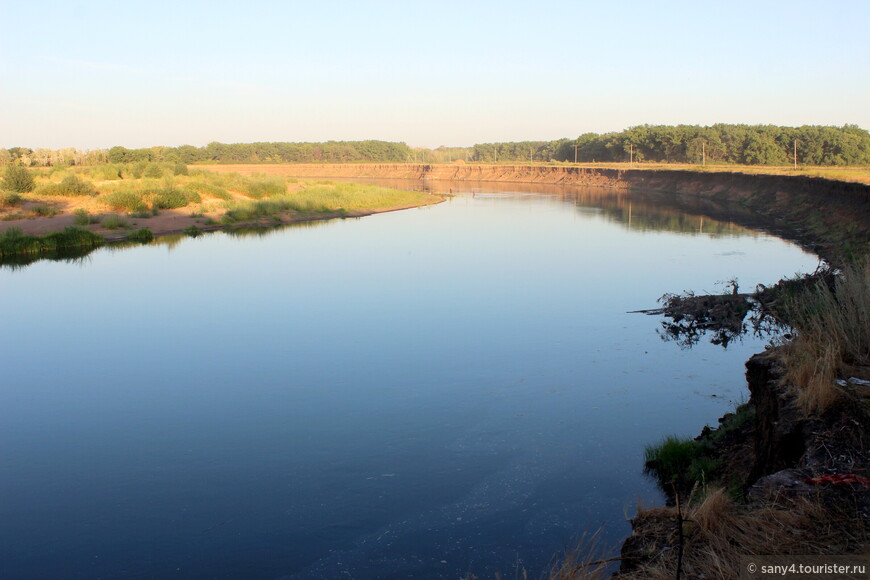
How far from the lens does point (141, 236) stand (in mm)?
30969

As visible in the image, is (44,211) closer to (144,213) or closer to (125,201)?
(125,201)

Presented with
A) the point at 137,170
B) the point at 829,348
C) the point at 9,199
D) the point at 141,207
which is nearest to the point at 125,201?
the point at 141,207

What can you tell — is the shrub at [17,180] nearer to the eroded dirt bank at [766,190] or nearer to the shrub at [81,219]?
the shrub at [81,219]

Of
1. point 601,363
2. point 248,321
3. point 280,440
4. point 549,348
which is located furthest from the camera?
point 248,321

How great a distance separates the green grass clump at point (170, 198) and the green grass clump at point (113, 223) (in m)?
4.72

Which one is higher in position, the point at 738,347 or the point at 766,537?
the point at 766,537

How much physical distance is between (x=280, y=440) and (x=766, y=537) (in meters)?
5.70

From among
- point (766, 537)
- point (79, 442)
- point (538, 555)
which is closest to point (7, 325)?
point (79, 442)

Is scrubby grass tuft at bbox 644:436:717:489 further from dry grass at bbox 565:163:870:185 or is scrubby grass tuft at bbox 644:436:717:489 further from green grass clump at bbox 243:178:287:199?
green grass clump at bbox 243:178:287:199

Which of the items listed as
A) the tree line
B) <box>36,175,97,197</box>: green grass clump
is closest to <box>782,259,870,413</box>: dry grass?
<box>36,175,97,197</box>: green grass clump

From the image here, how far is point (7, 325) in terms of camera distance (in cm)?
1521

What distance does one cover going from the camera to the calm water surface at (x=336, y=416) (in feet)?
21.0

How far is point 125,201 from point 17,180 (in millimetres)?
7100

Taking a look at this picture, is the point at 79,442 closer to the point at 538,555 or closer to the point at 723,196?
the point at 538,555
